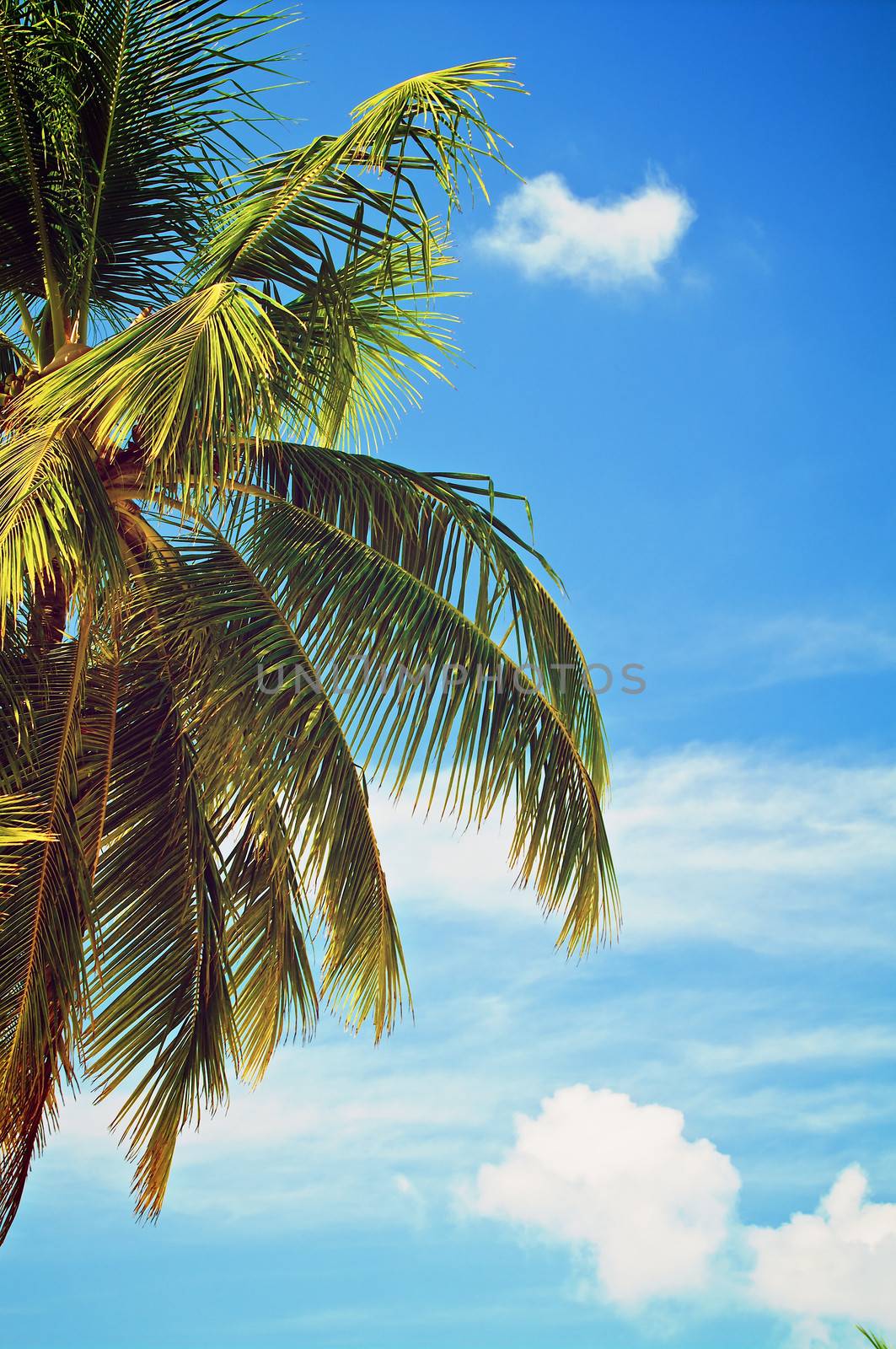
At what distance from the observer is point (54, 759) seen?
710 cm

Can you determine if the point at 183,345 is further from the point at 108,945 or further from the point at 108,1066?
the point at 108,1066

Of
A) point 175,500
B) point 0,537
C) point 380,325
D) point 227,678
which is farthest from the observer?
point 380,325

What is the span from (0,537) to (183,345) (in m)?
1.12

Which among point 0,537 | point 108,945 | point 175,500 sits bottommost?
point 108,945

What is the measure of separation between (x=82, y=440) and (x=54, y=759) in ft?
6.58

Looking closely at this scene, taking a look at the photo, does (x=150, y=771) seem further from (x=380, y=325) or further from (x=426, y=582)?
(x=380, y=325)

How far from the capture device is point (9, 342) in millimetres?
7609

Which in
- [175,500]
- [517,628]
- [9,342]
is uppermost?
[9,342]

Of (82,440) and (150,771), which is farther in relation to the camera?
(150,771)

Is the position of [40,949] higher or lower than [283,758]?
lower

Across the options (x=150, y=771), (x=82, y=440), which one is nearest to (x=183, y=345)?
(x=82, y=440)

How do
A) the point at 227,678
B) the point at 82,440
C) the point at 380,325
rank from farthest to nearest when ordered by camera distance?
the point at 380,325, the point at 227,678, the point at 82,440

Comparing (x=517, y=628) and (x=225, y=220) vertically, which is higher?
(x=225, y=220)

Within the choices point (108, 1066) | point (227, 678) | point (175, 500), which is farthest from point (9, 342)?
point (108, 1066)
